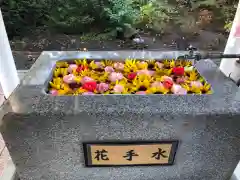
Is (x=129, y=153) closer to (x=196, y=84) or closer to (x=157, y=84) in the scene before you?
(x=157, y=84)

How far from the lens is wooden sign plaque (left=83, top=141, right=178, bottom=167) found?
0.95 m

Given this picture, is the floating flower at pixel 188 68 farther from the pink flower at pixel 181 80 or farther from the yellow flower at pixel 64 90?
the yellow flower at pixel 64 90

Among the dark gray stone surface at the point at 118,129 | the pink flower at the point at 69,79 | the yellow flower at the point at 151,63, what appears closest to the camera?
the dark gray stone surface at the point at 118,129

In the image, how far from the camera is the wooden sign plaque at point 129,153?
0.95 m

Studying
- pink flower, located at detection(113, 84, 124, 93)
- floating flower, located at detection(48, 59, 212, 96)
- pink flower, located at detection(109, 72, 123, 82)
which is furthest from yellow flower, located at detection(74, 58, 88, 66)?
pink flower, located at detection(113, 84, 124, 93)

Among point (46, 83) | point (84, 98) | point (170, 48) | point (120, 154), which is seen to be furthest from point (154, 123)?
point (170, 48)

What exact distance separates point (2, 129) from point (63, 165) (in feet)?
1.05

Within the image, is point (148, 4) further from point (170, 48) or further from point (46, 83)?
point (46, 83)

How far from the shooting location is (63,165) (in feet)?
3.41

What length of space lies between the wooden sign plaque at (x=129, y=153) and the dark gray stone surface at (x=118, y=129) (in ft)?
0.10

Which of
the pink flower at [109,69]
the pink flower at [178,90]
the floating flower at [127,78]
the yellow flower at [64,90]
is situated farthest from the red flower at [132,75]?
the yellow flower at [64,90]

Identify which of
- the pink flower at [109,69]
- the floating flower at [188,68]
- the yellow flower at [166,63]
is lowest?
the yellow flower at [166,63]

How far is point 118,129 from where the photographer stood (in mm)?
919

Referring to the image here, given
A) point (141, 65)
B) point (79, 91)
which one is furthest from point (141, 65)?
point (79, 91)
